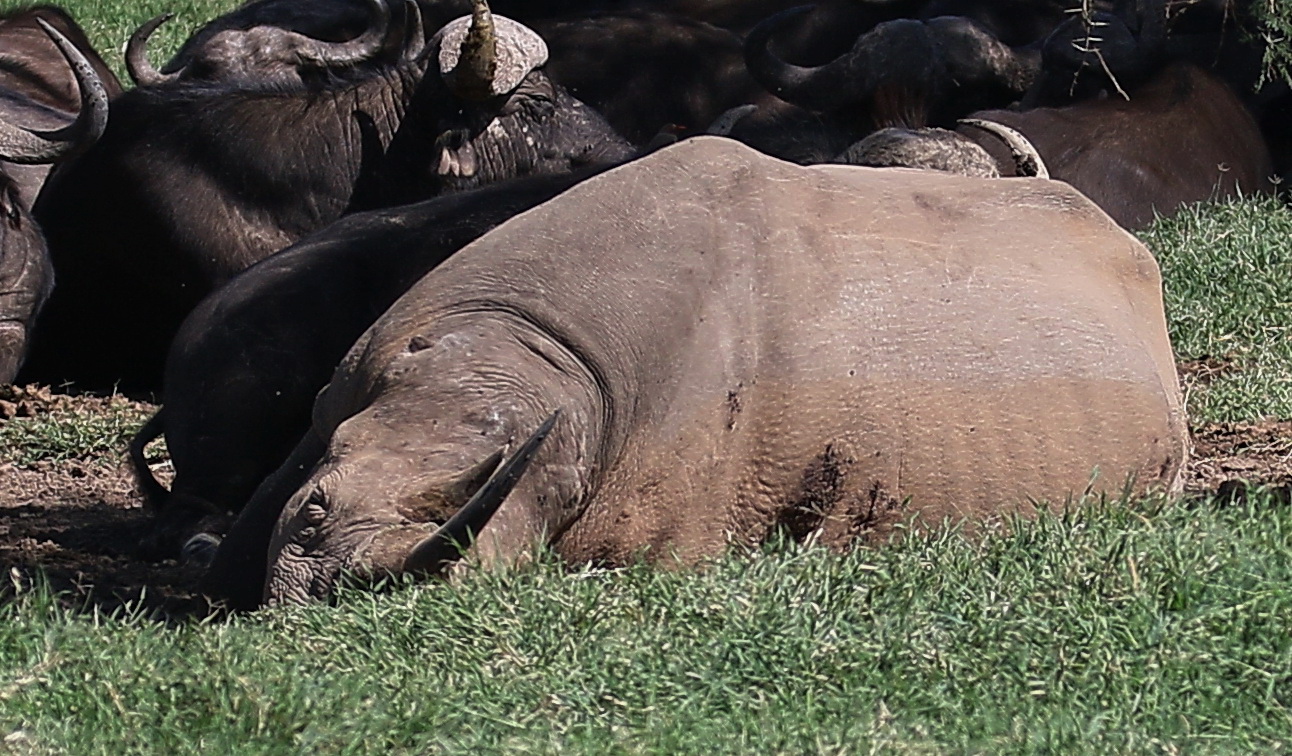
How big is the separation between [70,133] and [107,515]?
273 cm

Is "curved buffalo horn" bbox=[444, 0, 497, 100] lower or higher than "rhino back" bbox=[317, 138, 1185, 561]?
lower

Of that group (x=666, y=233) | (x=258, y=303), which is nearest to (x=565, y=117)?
(x=258, y=303)

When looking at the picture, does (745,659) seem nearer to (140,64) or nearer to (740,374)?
(740,374)

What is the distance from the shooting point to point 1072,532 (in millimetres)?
4289

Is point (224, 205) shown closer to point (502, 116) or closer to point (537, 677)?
point (502, 116)

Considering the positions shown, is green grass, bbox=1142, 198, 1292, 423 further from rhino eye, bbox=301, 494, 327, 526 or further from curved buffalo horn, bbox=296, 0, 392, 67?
curved buffalo horn, bbox=296, 0, 392, 67

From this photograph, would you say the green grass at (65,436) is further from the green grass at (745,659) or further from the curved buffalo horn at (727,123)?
the green grass at (745,659)

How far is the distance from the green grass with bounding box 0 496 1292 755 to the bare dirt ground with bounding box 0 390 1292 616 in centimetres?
87

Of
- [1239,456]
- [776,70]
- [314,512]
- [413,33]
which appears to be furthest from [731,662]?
[776,70]

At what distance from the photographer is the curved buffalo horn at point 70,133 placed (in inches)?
335

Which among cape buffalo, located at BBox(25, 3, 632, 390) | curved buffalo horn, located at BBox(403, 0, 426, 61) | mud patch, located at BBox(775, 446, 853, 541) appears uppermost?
mud patch, located at BBox(775, 446, 853, 541)

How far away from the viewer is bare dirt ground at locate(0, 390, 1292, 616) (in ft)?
17.1

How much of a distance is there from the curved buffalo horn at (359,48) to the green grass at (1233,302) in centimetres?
381

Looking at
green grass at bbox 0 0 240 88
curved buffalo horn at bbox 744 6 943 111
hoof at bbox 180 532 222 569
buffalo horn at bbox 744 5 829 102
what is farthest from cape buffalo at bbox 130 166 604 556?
green grass at bbox 0 0 240 88
